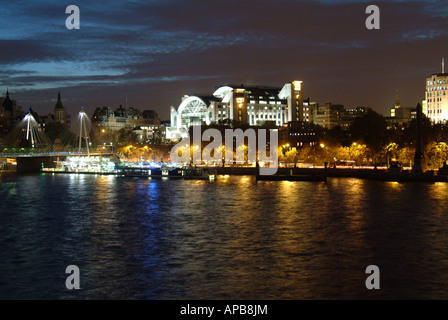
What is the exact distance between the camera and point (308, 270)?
50.5 ft

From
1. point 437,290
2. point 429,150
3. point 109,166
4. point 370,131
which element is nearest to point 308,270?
point 437,290

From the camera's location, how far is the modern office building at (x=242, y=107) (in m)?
113

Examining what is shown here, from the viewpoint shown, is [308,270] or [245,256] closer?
[308,270]

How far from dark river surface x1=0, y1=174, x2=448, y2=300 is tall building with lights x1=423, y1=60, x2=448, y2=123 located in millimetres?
82189

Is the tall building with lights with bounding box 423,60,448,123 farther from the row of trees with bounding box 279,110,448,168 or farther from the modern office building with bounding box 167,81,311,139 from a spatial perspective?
the row of trees with bounding box 279,110,448,168

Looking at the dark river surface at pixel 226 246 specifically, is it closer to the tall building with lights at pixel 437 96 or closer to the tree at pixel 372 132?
the tree at pixel 372 132

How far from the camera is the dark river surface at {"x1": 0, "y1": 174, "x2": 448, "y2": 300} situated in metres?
13.8

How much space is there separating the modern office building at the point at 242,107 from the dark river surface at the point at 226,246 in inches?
3101
